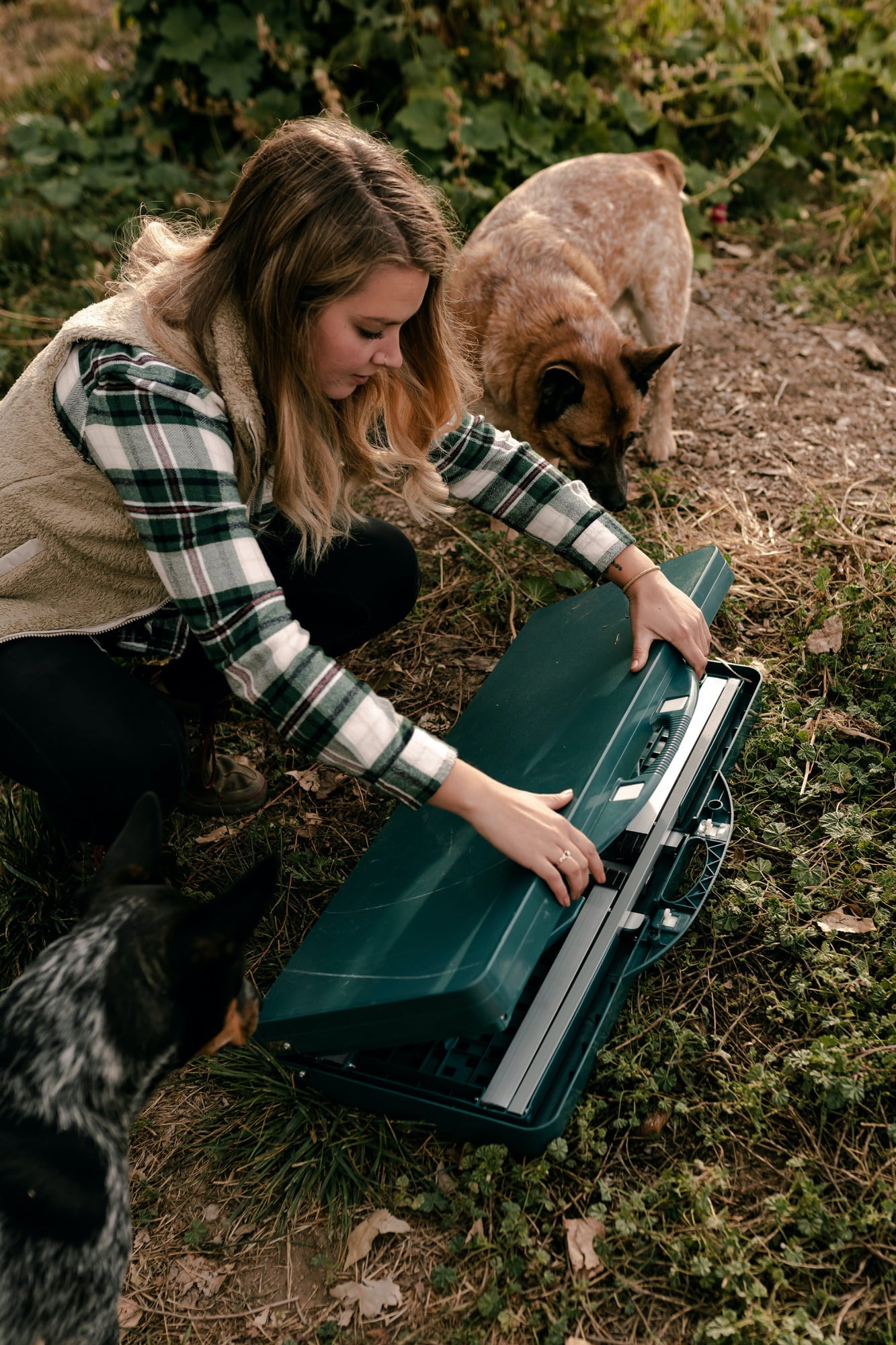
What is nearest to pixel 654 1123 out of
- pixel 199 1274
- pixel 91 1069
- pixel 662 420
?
A: pixel 199 1274

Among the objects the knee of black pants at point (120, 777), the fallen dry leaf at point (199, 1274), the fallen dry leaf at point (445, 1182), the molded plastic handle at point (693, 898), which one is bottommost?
the fallen dry leaf at point (199, 1274)

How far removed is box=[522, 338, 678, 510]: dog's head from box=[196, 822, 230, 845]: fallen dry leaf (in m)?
1.95

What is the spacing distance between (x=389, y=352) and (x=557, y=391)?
180 centimetres

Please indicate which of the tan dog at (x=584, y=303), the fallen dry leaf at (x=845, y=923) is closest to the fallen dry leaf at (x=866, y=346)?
the tan dog at (x=584, y=303)

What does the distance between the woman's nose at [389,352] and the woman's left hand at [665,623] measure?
0.79 m

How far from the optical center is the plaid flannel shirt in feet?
6.52

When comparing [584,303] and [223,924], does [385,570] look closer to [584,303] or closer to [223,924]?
[223,924]

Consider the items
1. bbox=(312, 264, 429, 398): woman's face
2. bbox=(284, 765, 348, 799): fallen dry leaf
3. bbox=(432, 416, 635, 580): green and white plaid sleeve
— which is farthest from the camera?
bbox=(284, 765, 348, 799): fallen dry leaf

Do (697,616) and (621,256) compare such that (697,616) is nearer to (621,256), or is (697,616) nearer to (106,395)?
(106,395)

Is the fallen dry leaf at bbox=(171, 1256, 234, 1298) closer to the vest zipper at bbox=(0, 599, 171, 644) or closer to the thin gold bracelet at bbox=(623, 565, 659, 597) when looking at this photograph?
the vest zipper at bbox=(0, 599, 171, 644)

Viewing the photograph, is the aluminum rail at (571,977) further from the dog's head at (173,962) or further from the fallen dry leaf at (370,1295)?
the dog's head at (173,962)

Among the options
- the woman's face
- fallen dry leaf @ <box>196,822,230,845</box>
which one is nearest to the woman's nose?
the woman's face

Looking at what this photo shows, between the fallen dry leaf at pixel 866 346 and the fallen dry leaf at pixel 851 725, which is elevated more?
the fallen dry leaf at pixel 866 346

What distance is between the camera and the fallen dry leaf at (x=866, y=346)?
14.9 ft
